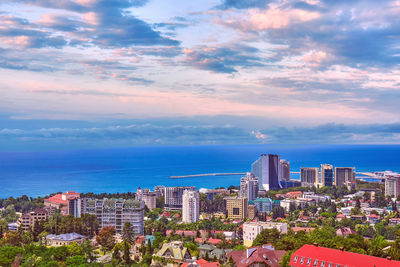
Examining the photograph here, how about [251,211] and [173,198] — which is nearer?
[251,211]

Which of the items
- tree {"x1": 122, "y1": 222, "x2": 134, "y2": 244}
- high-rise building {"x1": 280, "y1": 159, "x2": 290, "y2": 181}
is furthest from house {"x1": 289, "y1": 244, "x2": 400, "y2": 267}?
high-rise building {"x1": 280, "y1": 159, "x2": 290, "y2": 181}

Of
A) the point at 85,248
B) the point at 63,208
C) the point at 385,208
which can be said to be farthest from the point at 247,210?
the point at 85,248

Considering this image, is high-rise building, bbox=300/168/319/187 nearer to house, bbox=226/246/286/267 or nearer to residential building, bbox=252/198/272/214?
residential building, bbox=252/198/272/214

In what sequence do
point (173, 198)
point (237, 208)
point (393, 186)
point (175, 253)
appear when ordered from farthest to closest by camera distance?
1. point (393, 186)
2. point (173, 198)
3. point (237, 208)
4. point (175, 253)

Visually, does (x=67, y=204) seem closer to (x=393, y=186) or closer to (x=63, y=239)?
(x=63, y=239)

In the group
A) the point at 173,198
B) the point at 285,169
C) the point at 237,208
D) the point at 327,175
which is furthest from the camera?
the point at 285,169

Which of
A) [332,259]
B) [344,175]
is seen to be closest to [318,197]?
[344,175]

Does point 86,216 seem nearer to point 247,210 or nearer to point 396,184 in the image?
point 247,210
